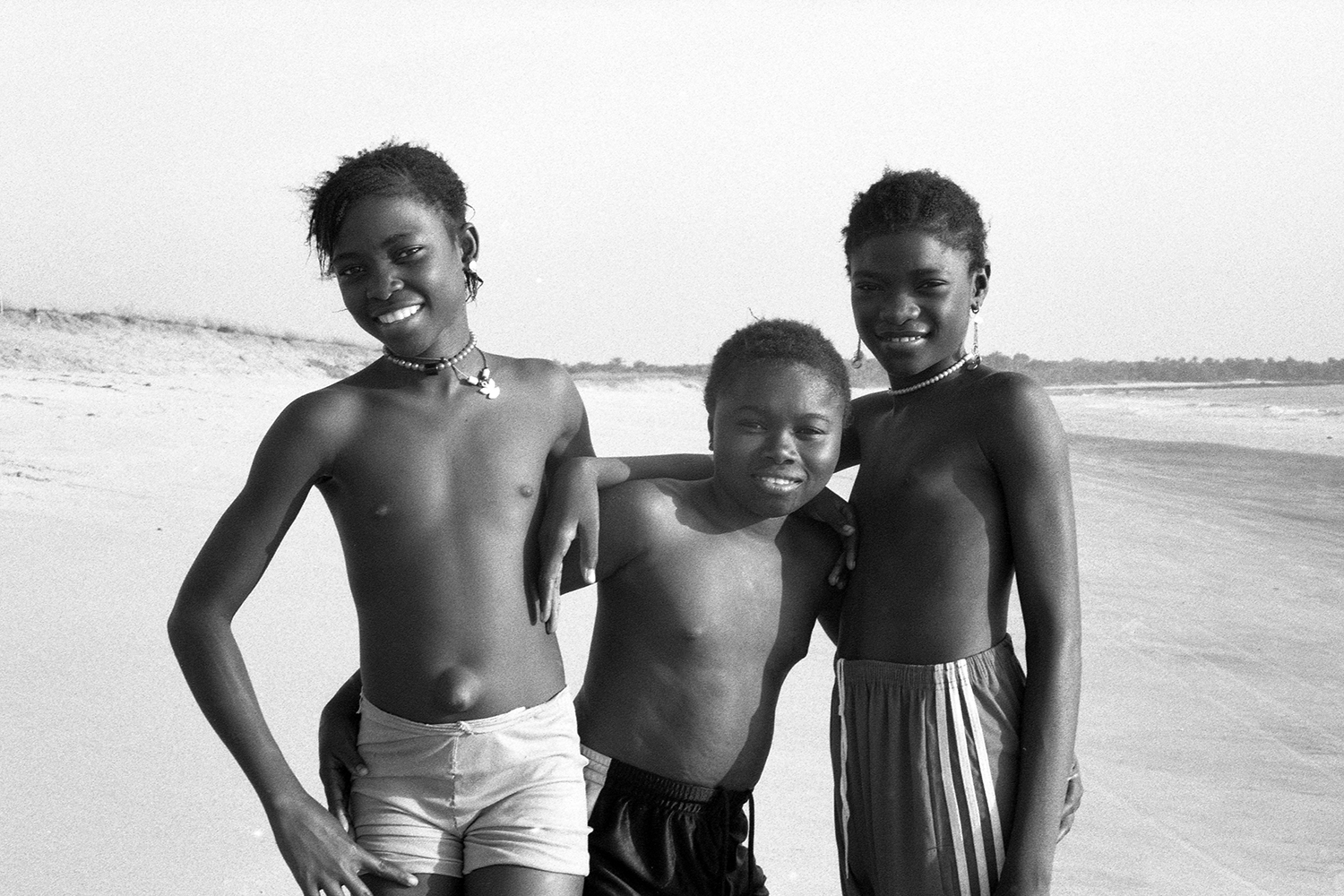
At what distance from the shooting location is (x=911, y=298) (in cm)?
224

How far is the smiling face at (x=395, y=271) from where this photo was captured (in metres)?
2.08

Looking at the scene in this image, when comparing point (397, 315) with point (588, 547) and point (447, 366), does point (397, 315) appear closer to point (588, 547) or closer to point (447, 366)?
point (447, 366)

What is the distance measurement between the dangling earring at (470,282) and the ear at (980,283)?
98cm

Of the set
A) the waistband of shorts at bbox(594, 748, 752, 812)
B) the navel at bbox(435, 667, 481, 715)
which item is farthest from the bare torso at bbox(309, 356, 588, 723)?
the waistband of shorts at bbox(594, 748, 752, 812)

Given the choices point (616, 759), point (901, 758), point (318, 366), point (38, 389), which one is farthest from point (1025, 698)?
point (318, 366)

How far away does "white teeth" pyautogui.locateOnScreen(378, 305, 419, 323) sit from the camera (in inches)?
82.1

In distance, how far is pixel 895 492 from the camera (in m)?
2.22

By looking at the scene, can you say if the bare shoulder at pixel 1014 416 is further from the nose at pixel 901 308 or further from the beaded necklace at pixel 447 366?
the beaded necklace at pixel 447 366

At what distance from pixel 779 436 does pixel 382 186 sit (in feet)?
2.76

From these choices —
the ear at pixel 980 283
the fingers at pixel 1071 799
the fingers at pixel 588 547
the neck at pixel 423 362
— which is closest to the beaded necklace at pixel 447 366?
the neck at pixel 423 362

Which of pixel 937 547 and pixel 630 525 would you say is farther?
pixel 630 525

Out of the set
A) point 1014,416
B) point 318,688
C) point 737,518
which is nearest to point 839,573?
point 737,518

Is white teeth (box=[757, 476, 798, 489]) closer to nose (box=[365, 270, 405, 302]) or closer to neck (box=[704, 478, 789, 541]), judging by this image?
neck (box=[704, 478, 789, 541])

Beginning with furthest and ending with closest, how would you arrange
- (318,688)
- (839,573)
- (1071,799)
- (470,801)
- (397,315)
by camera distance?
(318,688) → (839,573) → (1071,799) → (397,315) → (470,801)
